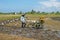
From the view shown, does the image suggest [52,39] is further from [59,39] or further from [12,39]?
[12,39]

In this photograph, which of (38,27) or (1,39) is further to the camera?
(38,27)

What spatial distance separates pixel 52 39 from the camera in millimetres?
19312

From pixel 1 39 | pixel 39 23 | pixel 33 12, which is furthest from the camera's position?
pixel 33 12

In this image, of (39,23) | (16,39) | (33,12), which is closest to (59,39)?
(16,39)

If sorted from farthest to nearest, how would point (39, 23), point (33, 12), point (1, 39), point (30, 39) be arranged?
point (33, 12) → point (39, 23) → point (30, 39) → point (1, 39)

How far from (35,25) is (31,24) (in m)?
1.91

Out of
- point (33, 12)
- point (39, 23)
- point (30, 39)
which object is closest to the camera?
point (30, 39)

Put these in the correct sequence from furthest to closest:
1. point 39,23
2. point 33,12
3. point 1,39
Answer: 1. point 33,12
2. point 39,23
3. point 1,39

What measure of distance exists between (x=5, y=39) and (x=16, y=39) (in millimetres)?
918

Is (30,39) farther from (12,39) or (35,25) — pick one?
(35,25)

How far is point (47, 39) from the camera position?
63.1 feet

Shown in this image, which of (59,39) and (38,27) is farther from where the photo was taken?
(38,27)

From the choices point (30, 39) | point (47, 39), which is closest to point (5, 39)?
point (30, 39)

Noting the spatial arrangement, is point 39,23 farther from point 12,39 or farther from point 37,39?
point 12,39
